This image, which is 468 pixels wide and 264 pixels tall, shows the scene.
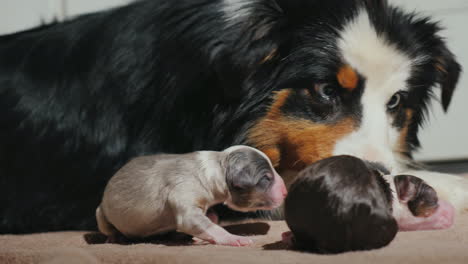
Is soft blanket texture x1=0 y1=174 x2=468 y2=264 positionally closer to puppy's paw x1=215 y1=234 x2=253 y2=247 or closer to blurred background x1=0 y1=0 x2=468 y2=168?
puppy's paw x1=215 y1=234 x2=253 y2=247

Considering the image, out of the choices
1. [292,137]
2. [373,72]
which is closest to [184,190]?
[292,137]

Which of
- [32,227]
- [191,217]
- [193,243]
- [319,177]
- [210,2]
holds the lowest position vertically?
[32,227]

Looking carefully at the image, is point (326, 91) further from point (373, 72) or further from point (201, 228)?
point (201, 228)

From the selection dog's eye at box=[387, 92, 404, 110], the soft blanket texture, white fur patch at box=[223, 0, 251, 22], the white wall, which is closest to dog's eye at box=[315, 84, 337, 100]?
dog's eye at box=[387, 92, 404, 110]

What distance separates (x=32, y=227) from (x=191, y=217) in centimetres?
98

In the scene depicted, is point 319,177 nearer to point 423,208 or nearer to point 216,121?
point 423,208

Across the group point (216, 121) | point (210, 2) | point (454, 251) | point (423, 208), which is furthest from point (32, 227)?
point (454, 251)

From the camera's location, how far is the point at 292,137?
8.29 ft

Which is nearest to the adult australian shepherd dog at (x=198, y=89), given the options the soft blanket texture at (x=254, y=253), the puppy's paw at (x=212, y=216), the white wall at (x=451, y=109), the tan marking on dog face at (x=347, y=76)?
the tan marking on dog face at (x=347, y=76)

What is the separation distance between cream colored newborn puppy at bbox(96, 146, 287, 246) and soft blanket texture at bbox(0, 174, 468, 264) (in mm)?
96

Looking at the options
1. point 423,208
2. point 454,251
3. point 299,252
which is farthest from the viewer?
point 423,208

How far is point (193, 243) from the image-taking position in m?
2.24

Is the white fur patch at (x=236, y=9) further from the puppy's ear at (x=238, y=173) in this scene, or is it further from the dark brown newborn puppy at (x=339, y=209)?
the dark brown newborn puppy at (x=339, y=209)

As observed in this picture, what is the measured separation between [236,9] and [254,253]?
42.3 inches
